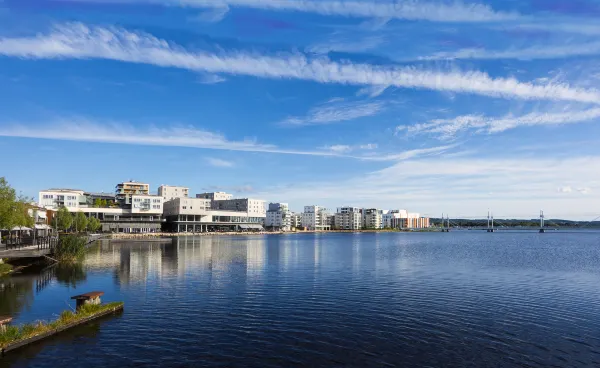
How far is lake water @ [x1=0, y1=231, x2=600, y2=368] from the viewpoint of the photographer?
17438 millimetres

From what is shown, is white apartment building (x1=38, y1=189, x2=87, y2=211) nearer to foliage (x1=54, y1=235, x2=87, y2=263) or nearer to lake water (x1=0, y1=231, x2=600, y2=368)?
foliage (x1=54, y1=235, x2=87, y2=263)

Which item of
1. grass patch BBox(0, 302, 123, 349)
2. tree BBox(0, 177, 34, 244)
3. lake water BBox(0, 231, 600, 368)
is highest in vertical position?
tree BBox(0, 177, 34, 244)

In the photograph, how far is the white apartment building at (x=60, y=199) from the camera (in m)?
161

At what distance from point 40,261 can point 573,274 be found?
2466 inches

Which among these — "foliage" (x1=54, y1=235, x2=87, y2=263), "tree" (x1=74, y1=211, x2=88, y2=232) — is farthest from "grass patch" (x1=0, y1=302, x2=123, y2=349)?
"tree" (x1=74, y1=211, x2=88, y2=232)

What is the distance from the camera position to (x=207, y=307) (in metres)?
26.7

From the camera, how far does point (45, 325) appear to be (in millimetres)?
20562

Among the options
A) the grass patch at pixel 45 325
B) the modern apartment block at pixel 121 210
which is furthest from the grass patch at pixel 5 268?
the modern apartment block at pixel 121 210

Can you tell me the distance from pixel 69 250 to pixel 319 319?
4134 cm

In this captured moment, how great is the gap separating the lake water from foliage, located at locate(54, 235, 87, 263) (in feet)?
27.9

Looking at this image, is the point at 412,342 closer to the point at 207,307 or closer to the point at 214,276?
the point at 207,307

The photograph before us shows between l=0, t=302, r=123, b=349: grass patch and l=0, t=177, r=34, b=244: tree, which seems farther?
l=0, t=177, r=34, b=244: tree

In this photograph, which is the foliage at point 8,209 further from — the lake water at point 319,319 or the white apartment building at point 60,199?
the white apartment building at point 60,199

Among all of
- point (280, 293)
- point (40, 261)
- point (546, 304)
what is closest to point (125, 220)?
point (40, 261)
